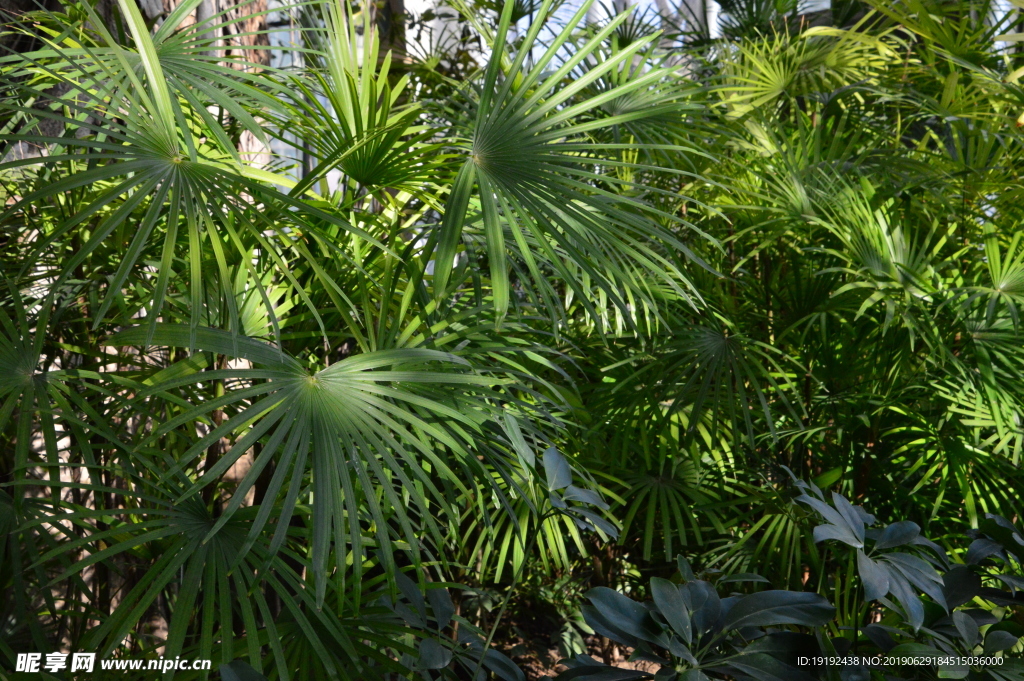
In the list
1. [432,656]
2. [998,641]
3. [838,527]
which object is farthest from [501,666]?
[998,641]

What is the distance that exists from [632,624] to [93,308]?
0.90m

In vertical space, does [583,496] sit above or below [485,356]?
below

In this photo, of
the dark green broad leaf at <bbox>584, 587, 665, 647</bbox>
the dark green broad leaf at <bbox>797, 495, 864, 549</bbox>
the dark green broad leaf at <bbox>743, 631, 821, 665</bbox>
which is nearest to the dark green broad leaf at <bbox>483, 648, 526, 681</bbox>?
the dark green broad leaf at <bbox>584, 587, 665, 647</bbox>

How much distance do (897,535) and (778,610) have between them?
0.58 feet

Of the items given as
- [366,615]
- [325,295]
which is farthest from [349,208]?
[366,615]

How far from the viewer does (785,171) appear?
1595mm

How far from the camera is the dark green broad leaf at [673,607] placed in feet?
2.20

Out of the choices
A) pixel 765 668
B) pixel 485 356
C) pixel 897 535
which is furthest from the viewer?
pixel 485 356

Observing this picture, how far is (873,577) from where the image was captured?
68cm

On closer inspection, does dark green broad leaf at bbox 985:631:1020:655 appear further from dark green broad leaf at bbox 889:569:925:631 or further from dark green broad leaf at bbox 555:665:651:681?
dark green broad leaf at bbox 555:665:651:681

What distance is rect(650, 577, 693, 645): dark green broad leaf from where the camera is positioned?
26.4 inches

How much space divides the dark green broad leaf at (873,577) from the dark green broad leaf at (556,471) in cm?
30

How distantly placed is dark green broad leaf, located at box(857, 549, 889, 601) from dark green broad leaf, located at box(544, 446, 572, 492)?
30cm

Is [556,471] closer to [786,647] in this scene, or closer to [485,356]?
[786,647]
